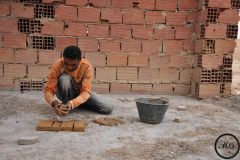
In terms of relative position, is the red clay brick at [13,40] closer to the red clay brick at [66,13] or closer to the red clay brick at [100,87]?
the red clay brick at [66,13]

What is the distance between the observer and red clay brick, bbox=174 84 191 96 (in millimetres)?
6570

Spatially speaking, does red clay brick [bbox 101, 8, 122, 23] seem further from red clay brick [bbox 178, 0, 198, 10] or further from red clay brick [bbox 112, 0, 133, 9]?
red clay brick [bbox 178, 0, 198, 10]

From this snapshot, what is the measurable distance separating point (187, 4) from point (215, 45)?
0.96m

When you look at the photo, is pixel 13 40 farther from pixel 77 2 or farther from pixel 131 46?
pixel 131 46

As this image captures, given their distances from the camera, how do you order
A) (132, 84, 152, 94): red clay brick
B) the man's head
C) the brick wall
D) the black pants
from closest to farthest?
1. the man's head
2. the black pants
3. the brick wall
4. (132, 84, 152, 94): red clay brick

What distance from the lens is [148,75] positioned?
643 cm

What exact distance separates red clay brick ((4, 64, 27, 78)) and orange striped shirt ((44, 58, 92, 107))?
1844 mm

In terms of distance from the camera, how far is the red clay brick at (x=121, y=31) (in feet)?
20.4

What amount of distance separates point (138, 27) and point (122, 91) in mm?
1265

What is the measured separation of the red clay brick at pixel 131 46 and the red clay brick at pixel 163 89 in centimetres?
80

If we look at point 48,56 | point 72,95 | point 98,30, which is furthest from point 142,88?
point 72,95

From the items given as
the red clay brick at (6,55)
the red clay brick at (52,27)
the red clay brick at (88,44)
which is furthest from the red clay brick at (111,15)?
the red clay brick at (6,55)

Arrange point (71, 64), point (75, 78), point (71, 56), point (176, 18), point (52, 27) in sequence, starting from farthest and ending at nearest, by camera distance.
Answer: point (176, 18) < point (52, 27) < point (75, 78) < point (71, 64) < point (71, 56)

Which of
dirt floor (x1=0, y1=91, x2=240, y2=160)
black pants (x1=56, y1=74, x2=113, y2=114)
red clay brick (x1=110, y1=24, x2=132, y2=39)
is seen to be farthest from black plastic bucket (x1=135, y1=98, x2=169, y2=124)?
red clay brick (x1=110, y1=24, x2=132, y2=39)
